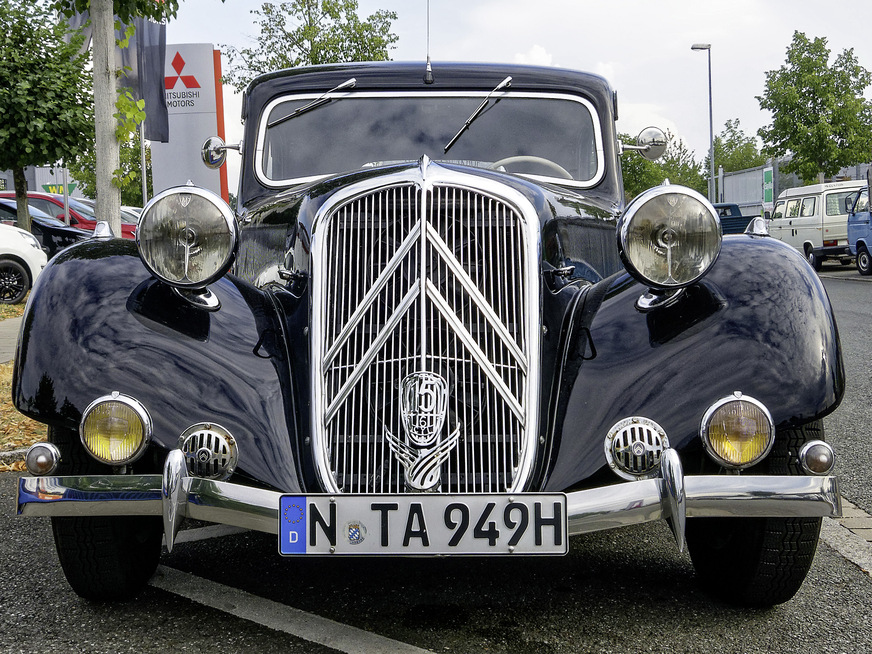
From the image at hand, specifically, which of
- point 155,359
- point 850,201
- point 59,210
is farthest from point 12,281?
point 850,201

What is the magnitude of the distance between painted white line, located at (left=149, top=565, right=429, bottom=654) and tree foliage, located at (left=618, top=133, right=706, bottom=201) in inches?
1254

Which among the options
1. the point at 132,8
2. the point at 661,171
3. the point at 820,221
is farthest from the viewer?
the point at 661,171

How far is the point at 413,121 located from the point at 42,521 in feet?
7.77

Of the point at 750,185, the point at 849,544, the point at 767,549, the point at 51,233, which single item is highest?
the point at 750,185

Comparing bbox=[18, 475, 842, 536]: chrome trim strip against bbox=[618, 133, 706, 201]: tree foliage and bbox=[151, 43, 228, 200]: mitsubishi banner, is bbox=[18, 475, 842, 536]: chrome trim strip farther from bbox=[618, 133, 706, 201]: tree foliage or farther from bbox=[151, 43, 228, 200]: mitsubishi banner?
bbox=[618, 133, 706, 201]: tree foliage

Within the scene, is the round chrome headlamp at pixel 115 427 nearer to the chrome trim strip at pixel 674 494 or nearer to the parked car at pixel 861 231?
the chrome trim strip at pixel 674 494

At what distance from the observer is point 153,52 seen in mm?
8305

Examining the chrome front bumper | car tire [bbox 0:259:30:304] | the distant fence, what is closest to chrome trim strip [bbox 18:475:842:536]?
the chrome front bumper

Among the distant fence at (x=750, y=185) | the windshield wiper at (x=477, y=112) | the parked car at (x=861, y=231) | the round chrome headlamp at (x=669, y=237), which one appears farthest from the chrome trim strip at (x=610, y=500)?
the distant fence at (x=750, y=185)

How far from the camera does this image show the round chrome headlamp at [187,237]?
8.33 ft

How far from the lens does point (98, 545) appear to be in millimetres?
2576

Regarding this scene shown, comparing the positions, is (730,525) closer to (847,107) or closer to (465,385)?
(465,385)

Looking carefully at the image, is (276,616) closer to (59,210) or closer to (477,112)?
(477,112)

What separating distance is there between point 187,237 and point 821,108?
85.1 feet
